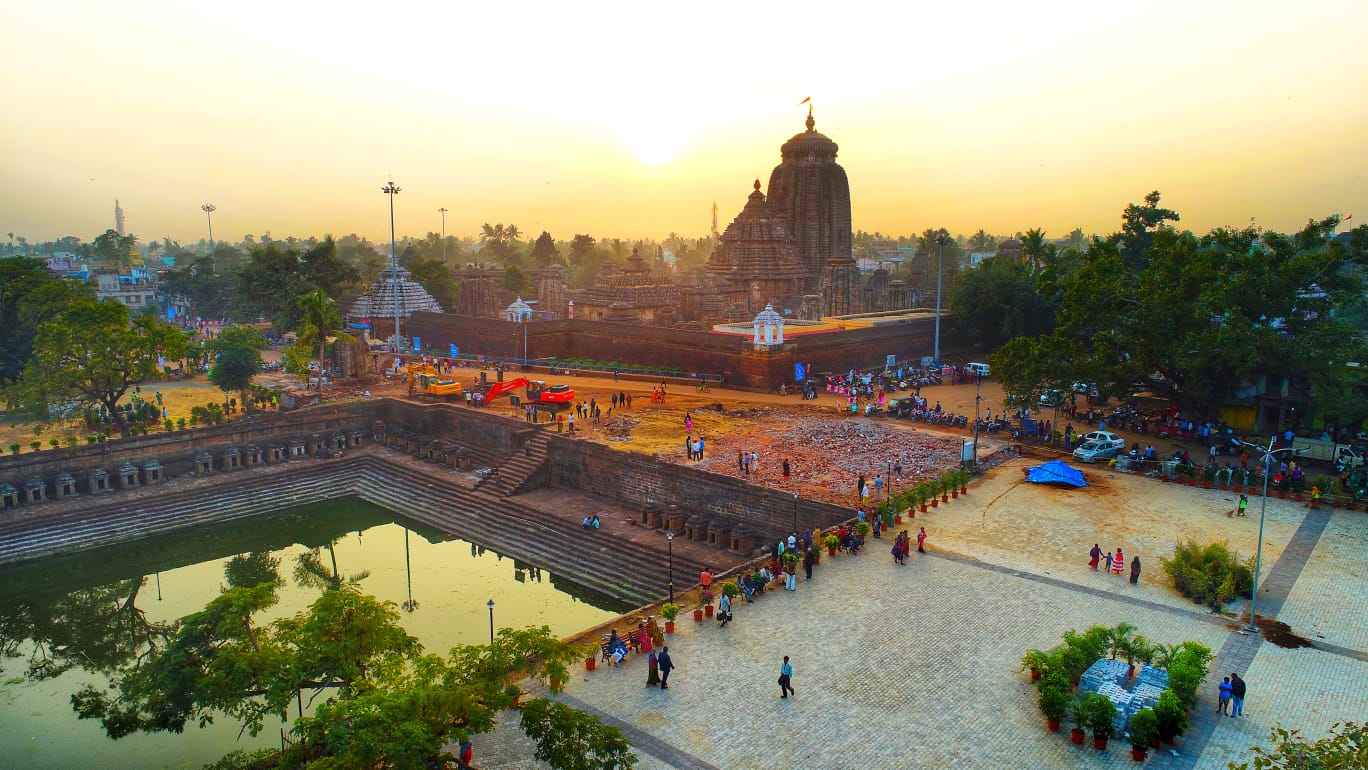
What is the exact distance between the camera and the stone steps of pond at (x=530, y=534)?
21344 millimetres

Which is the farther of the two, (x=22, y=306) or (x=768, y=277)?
(x=768, y=277)

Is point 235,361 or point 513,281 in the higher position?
point 513,281

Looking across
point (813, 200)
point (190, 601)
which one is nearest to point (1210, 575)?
point (190, 601)

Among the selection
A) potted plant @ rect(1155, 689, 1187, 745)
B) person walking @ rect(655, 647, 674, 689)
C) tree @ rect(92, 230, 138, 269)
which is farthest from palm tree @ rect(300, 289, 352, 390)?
tree @ rect(92, 230, 138, 269)

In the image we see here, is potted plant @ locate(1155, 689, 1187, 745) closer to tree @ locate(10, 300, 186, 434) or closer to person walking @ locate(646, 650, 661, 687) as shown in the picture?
person walking @ locate(646, 650, 661, 687)

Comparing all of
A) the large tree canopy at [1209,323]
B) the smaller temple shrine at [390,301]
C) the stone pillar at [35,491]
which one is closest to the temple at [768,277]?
the smaller temple shrine at [390,301]

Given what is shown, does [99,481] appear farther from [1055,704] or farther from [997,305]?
[997,305]

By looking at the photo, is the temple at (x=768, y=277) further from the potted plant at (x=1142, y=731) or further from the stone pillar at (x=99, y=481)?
the potted plant at (x=1142, y=731)

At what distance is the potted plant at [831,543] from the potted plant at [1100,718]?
703 cm

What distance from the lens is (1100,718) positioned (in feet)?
36.2

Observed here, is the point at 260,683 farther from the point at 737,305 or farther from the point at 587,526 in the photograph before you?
the point at 737,305

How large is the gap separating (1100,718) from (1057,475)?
38.1ft

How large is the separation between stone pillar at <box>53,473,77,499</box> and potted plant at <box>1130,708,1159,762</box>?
2965 cm

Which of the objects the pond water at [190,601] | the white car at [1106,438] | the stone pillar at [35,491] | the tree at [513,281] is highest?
the tree at [513,281]
